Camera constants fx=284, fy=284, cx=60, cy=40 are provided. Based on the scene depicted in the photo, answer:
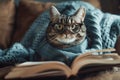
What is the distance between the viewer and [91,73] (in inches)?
41.9

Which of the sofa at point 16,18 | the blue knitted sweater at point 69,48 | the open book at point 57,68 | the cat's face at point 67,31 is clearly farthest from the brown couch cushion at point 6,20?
the open book at point 57,68

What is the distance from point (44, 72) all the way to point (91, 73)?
180 mm

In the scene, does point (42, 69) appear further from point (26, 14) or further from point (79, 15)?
→ point (26, 14)

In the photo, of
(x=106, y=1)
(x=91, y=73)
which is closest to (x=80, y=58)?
(x=91, y=73)

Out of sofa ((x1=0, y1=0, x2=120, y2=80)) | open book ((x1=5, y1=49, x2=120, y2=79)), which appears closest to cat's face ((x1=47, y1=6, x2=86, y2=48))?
open book ((x1=5, y1=49, x2=120, y2=79))

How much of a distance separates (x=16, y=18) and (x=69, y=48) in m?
0.62

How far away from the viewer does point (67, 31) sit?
4.14ft

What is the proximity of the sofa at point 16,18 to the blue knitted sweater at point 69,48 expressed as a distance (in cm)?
16

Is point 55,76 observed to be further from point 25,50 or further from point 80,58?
point 25,50

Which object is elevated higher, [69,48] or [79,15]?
[79,15]

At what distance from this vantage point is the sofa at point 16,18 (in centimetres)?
172

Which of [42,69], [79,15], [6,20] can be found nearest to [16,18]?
[6,20]

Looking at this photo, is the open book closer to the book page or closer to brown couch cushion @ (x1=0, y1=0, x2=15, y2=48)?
the book page

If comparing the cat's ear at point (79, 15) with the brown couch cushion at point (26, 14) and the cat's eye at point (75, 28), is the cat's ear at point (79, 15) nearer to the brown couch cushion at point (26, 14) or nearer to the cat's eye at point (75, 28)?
the cat's eye at point (75, 28)
